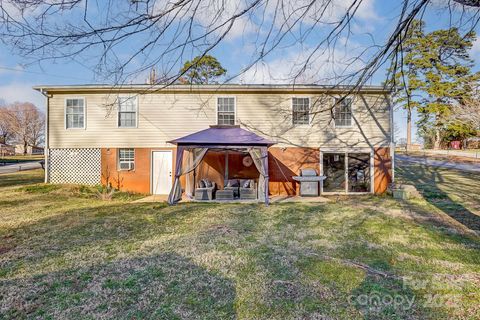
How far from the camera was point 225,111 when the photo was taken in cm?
1170

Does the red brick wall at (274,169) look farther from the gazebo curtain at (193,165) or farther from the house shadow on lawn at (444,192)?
the house shadow on lawn at (444,192)

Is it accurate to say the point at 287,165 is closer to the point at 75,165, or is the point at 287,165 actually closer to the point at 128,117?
the point at 128,117

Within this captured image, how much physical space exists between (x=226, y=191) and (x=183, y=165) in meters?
2.04

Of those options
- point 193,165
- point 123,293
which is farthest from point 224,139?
point 123,293

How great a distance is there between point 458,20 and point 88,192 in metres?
12.1

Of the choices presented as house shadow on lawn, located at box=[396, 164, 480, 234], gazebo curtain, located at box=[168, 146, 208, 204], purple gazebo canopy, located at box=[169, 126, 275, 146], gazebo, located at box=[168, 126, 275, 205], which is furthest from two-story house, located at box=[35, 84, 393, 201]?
house shadow on lawn, located at box=[396, 164, 480, 234]

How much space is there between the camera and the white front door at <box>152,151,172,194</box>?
38.4 ft

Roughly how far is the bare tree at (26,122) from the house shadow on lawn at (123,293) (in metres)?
56.7

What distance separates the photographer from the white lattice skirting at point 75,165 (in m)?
11.8

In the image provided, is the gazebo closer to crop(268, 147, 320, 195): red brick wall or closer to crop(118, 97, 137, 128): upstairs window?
crop(268, 147, 320, 195): red brick wall

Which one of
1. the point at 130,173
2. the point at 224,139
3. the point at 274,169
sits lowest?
the point at 130,173

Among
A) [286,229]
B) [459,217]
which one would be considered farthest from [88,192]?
[459,217]

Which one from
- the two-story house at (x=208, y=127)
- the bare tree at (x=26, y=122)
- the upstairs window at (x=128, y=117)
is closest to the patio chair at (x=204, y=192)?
the two-story house at (x=208, y=127)

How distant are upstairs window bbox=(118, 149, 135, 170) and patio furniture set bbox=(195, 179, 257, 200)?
3498 millimetres
